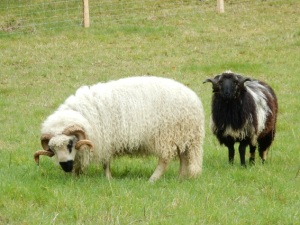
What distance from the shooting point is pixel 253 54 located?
62.3 feet

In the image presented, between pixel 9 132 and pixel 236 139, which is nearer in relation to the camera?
pixel 236 139

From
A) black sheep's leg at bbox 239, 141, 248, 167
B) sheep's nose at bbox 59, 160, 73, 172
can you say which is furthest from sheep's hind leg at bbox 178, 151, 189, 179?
sheep's nose at bbox 59, 160, 73, 172

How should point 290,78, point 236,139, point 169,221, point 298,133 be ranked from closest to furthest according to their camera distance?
point 169,221 < point 236,139 < point 298,133 < point 290,78

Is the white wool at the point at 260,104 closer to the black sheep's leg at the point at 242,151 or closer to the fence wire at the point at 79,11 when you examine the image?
the black sheep's leg at the point at 242,151

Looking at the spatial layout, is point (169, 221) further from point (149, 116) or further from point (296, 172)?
point (296, 172)

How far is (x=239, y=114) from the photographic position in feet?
32.9

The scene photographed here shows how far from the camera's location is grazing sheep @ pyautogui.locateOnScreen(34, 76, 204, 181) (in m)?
8.63

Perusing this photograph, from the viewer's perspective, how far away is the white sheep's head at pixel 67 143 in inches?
328

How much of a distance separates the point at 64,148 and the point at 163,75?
908cm

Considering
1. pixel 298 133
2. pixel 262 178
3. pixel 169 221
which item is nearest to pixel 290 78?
pixel 298 133

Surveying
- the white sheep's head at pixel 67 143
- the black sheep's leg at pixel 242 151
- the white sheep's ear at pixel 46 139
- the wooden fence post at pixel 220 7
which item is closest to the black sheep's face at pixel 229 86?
the black sheep's leg at pixel 242 151

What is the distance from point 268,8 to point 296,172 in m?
16.2

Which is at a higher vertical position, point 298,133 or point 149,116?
point 149,116

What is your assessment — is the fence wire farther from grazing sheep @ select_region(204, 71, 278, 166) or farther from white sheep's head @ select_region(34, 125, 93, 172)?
white sheep's head @ select_region(34, 125, 93, 172)
